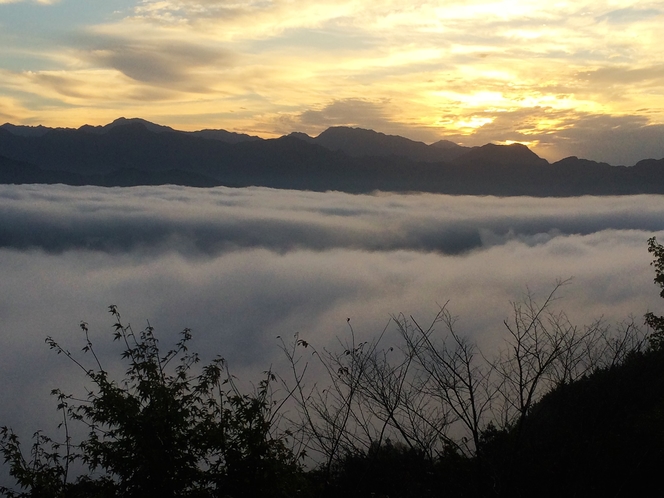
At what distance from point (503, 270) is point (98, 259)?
12328 cm

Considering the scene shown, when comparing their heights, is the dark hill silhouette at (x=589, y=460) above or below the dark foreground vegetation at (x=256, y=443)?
below

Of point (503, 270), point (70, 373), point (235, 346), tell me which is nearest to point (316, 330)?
point (235, 346)

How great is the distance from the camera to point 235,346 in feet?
312

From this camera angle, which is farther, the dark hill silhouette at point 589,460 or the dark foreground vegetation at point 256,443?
the dark hill silhouette at point 589,460

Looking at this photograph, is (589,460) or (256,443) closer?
(256,443)

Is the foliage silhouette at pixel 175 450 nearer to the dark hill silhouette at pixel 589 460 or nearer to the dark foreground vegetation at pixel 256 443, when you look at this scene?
the dark foreground vegetation at pixel 256 443

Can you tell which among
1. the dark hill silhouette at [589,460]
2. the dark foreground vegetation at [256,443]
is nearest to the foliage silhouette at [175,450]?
the dark foreground vegetation at [256,443]

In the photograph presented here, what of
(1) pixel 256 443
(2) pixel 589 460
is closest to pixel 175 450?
(1) pixel 256 443

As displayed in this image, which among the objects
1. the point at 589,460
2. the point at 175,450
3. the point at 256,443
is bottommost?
the point at 589,460

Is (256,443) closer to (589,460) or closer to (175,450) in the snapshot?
(175,450)

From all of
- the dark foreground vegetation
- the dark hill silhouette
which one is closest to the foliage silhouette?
the dark foreground vegetation

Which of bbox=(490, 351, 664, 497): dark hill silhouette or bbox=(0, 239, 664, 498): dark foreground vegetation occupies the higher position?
bbox=(0, 239, 664, 498): dark foreground vegetation

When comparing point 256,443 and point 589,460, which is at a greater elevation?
point 256,443

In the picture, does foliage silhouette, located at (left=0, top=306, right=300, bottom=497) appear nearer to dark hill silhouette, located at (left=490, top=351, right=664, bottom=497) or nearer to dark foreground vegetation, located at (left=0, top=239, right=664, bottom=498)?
dark foreground vegetation, located at (left=0, top=239, right=664, bottom=498)
